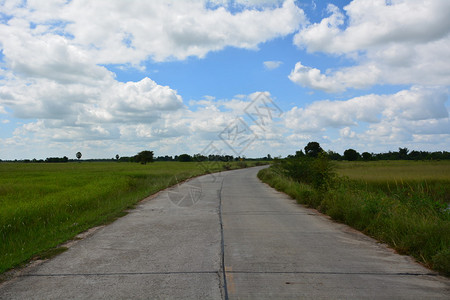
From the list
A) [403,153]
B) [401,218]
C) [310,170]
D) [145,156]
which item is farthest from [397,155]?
[401,218]

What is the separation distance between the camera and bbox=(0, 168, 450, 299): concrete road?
4168mm

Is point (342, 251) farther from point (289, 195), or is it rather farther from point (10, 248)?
point (289, 195)

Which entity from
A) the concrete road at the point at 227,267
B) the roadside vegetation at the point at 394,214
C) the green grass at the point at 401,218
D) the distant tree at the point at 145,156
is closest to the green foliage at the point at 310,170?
the roadside vegetation at the point at 394,214

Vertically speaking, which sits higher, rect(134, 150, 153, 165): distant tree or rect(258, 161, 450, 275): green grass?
rect(134, 150, 153, 165): distant tree

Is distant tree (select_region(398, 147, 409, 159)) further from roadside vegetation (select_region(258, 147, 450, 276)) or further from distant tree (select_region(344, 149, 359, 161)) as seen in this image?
roadside vegetation (select_region(258, 147, 450, 276))

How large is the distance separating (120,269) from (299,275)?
2.69 metres

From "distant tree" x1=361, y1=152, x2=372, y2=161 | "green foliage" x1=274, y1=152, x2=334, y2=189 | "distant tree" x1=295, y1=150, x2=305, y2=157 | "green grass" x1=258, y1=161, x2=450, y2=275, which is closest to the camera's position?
"green grass" x1=258, y1=161, x2=450, y2=275

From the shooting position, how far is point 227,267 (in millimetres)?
5125

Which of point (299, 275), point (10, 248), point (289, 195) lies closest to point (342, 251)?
point (299, 275)

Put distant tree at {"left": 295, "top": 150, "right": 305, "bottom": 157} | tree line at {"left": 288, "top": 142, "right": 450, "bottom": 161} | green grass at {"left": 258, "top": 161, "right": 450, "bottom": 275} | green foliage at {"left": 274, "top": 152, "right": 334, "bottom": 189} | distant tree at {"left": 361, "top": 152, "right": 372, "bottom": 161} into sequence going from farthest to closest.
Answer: distant tree at {"left": 361, "top": 152, "right": 372, "bottom": 161}, tree line at {"left": 288, "top": 142, "right": 450, "bottom": 161}, distant tree at {"left": 295, "top": 150, "right": 305, "bottom": 157}, green foliage at {"left": 274, "top": 152, "right": 334, "bottom": 189}, green grass at {"left": 258, "top": 161, "right": 450, "bottom": 275}

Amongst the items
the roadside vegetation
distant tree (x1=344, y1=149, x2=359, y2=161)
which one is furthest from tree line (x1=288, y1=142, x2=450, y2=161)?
the roadside vegetation

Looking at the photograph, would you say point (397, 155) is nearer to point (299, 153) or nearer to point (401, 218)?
point (299, 153)

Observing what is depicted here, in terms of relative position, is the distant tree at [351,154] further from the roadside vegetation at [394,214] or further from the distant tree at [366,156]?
the roadside vegetation at [394,214]

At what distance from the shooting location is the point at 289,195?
16500mm
